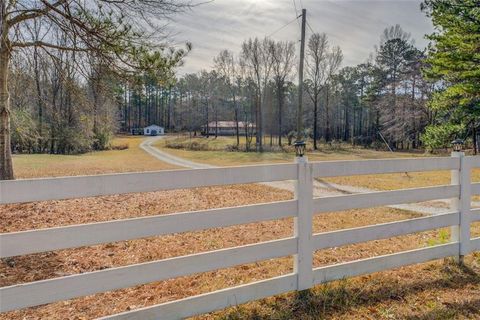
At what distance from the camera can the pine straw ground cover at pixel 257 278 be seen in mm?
2787

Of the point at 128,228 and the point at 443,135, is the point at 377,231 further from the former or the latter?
the point at 443,135

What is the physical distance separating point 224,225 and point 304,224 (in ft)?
2.42

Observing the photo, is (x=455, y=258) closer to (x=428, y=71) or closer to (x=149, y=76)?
(x=149, y=76)

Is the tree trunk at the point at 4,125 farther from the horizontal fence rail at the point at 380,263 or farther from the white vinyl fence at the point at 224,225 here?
the horizontal fence rail at the point at 380,263

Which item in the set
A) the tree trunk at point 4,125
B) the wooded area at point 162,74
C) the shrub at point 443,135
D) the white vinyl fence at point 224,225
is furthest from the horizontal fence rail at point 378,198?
the shrub at point 443,135

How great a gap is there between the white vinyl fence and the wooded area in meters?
3.92

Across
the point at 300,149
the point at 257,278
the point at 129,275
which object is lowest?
the point at 257,278

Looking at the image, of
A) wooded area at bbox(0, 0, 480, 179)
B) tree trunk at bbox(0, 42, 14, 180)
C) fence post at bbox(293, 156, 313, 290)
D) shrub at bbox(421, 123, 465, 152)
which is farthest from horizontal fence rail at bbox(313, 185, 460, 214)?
shrub at bbox(421, 123, 465, 152)

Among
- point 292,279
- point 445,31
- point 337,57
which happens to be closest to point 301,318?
point 292,279

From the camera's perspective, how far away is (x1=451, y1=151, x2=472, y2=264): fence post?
11.8ft

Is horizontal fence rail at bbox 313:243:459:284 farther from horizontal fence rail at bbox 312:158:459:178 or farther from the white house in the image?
the white house

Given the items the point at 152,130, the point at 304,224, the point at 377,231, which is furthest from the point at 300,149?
the point at 152,130

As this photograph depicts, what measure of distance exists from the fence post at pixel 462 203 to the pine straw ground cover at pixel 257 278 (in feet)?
0.88

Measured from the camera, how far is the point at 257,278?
11.4ft
